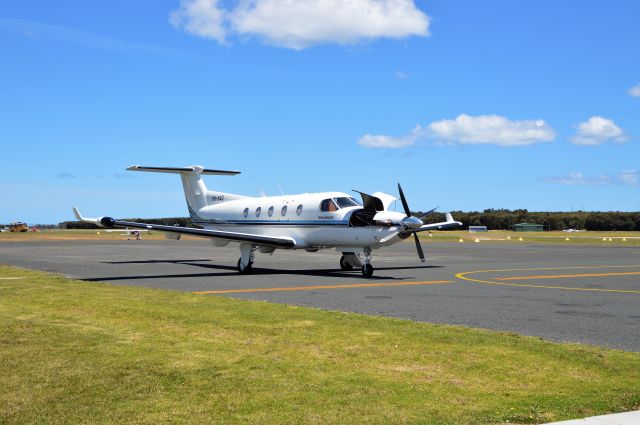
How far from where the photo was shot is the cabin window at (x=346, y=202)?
27.1 m

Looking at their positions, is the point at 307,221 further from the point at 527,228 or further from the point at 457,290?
the point at 527,228

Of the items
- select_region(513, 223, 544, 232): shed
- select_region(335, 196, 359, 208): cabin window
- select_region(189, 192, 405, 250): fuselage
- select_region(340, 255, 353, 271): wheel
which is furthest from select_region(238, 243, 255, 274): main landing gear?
select_region(513, 223, 544, 232): shed

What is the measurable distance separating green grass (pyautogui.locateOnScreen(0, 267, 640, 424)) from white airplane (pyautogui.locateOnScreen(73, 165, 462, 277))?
11.9 metres

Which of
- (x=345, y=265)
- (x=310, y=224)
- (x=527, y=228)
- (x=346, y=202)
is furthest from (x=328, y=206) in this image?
(x=527, y=228)

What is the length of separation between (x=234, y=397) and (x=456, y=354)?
3791 mm

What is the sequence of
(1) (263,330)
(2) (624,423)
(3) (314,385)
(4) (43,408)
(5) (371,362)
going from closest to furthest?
(2) (624,423) < (4) (43,408) < (3) (314,385) < (5) (371,362) < (1) (263,330)

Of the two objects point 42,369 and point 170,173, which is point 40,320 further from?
point 170,173

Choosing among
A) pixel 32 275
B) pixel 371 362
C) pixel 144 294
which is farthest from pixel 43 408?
pixel 32 275

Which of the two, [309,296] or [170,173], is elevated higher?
[170,173]

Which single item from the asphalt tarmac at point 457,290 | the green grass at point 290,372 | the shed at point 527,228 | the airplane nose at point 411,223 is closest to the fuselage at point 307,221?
the airplane nose at point 411,223

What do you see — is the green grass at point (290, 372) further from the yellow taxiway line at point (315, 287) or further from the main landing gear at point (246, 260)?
the main landing gear at point (246, 260)

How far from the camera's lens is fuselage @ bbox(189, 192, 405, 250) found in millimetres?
25922

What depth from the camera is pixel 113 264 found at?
33.2 meters

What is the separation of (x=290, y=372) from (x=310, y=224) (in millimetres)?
19136
